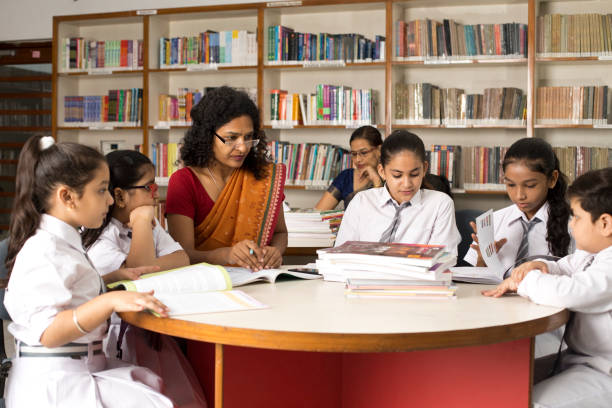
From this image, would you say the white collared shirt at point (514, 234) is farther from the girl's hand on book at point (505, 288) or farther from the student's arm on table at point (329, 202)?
the student's arm on table at point (329, 202)

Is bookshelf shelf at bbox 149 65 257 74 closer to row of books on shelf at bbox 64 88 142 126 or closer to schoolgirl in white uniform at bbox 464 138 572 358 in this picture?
row of books on shelf at bbox 64 88 142 126

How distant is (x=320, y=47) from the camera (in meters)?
4.75

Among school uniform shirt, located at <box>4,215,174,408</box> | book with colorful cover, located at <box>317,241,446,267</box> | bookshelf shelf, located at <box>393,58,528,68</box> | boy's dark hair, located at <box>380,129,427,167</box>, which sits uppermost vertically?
bookshelf shelf, located at <box>393,58,528,68</box>

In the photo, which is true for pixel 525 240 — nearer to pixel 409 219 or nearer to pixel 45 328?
pixel 409 219

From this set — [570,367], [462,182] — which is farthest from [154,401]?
[462,182]

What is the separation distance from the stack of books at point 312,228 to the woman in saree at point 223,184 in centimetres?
106

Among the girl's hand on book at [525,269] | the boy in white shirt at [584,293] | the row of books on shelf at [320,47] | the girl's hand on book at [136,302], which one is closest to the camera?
the girl's hand on book at [136,302]

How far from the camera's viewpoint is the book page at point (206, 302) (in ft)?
4.52

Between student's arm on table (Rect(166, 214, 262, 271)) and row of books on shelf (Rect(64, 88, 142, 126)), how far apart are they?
314 cm

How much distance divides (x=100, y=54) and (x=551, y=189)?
4.01m

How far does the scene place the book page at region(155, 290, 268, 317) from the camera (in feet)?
4.52

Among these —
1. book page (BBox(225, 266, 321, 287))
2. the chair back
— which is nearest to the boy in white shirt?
book page (BBox(225, 266, 321, 287))

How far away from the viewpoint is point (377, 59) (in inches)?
183

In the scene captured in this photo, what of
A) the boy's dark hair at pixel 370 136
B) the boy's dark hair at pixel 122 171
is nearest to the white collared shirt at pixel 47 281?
the boy's dark hair at pixel 122 171
